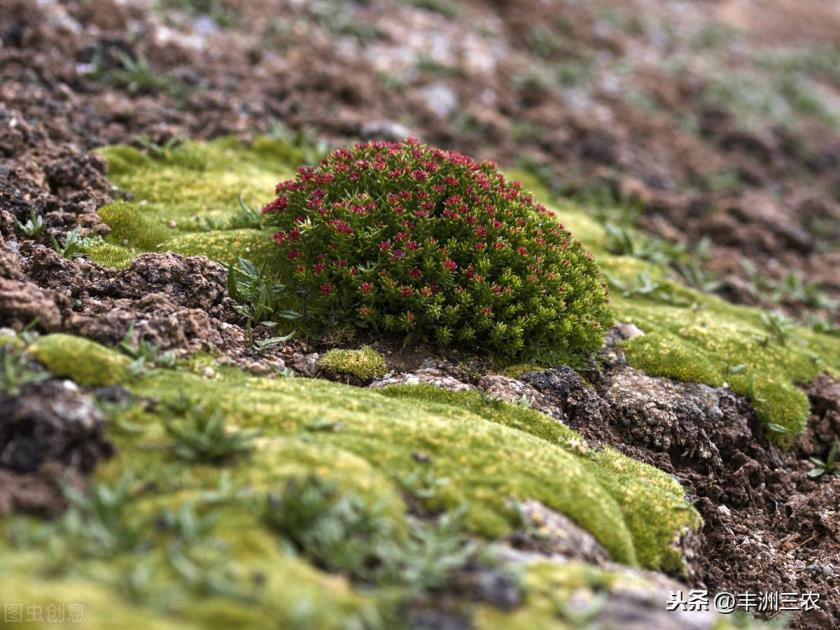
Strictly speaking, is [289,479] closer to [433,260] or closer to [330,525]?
[330,525]

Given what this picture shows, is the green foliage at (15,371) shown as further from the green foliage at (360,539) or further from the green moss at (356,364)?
the green moss at (356,364)

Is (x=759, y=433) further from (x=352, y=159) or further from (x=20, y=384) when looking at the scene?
(x=20, y=384)

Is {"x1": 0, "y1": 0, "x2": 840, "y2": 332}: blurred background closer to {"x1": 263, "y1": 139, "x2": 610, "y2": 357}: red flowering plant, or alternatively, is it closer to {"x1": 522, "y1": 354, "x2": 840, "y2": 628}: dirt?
{"x1": 263, "y1": 139, "x2": 610, "y2": 357}: red flowering plant

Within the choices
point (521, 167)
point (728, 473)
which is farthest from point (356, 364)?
point (521, 167)

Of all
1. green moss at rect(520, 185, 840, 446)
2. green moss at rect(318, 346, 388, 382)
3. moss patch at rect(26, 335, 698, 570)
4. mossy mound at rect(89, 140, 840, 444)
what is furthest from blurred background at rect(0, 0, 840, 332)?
moss patch at rect(26, 335, 698, 570)

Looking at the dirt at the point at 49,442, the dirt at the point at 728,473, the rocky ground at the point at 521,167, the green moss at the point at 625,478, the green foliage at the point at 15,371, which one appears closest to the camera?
the dirt at the point at 49,442

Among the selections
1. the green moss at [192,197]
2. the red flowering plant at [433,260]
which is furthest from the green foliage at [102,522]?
the green moss at [192,197]
